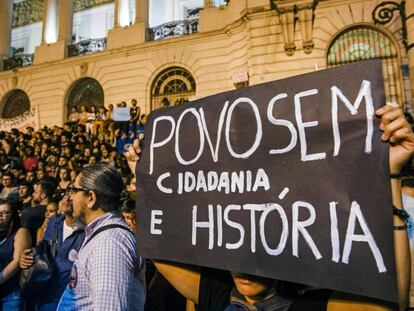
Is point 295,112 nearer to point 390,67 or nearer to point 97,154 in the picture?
point 97,154

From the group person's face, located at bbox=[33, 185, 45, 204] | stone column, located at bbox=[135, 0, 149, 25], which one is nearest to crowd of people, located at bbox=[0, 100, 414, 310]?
person's face, located at bbox=[33, 185, 45, 204]

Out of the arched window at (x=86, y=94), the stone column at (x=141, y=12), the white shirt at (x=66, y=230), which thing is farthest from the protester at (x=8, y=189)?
the stone column at (x=141, y=12)

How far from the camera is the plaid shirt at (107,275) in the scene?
1.73 meters

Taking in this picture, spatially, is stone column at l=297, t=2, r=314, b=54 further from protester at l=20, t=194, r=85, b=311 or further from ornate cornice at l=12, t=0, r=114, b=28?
ornate cornice at l=12, t=0, r=114, b=28

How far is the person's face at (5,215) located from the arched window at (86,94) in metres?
16.2

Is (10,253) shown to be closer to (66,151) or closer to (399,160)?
(399,160)

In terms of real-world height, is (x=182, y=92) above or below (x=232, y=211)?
above

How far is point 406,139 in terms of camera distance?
1.25 meters

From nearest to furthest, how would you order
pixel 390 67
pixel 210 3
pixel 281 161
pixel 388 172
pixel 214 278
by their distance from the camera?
pixel 388 172, pixel 281 161, pixel 214 278, pixel 390 67, pixel 210 3

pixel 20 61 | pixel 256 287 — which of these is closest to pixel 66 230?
pixel 256 287

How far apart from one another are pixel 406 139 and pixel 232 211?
2.46 feet

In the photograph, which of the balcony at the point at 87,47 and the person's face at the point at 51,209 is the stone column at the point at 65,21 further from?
the person's face at the point at 51,209

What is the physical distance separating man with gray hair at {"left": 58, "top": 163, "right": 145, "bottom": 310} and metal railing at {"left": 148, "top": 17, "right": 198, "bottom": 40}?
1678 cm

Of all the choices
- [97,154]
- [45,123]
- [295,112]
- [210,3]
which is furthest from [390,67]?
[45,123]
